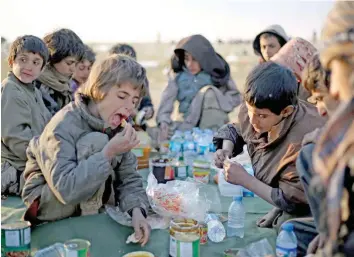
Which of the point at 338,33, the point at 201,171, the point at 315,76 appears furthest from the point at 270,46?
the point at 338,33

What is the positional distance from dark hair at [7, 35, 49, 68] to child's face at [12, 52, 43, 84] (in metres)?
0.03

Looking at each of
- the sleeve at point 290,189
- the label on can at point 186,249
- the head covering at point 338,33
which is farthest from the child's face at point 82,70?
the head covering at point 338,33

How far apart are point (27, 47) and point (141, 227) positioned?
75.3 inches

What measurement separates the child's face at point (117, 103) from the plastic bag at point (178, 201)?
570 millimetres

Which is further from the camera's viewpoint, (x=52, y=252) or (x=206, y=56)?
(x=206, y=56)

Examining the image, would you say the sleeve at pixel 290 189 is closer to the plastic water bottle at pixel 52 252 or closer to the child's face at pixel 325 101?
the child's face at pixel 325 101

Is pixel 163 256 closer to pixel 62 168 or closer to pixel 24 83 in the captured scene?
pixel 62 168

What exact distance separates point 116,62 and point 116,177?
2.49ft

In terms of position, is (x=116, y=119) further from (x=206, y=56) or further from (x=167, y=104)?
(x=206, y=56)

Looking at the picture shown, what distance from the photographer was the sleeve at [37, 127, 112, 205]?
247 cm

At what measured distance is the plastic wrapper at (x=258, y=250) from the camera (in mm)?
2450

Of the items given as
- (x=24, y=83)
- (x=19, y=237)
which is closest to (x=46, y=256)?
(x=19, y=237)

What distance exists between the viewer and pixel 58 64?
429 centimetres

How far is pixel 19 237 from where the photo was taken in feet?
7.28
